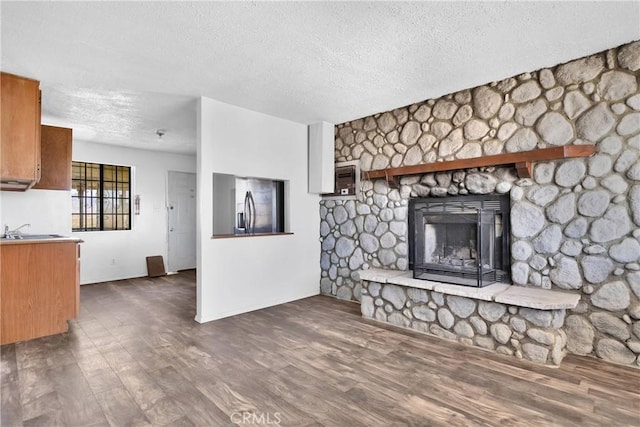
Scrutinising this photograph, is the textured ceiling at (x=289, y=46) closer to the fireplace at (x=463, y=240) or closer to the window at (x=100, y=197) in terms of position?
the fireplace at (x=463, y=240)

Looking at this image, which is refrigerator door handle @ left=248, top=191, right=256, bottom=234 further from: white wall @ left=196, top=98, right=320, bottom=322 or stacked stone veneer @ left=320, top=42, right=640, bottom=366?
stacked stone veneer @ left=320, top=42, right=640, bottom=366

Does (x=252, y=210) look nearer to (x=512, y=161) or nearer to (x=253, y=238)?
(x=253, y=238)

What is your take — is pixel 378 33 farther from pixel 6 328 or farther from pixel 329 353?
pixel 6 328

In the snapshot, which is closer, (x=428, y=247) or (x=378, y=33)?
(x=378, y=33)

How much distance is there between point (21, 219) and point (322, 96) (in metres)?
4.37

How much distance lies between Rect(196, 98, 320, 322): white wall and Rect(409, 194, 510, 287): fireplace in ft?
5.75

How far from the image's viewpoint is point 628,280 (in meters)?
2.55

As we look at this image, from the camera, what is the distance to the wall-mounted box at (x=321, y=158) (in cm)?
461

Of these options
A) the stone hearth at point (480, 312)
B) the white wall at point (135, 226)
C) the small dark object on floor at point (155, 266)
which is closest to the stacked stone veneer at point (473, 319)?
the stone hearth at point (480, 312)

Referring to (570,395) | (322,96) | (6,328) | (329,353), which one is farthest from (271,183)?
(570,395)

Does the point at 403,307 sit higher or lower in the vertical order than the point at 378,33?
lower

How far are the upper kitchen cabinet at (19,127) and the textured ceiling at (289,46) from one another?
0.47 feet

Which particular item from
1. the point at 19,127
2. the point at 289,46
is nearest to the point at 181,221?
the point at 19,127

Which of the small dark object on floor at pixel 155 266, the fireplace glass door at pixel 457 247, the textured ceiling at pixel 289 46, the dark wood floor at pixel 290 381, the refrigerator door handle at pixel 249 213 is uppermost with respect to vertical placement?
the textured ceiling at pixel 289 46
